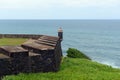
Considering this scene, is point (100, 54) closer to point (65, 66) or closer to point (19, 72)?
point (65, 66)

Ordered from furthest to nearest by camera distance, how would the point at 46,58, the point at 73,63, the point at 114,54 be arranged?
1. the point at 114,54
2. the point at 73,63
3. the point at 46,58

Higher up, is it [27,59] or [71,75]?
[27,59]

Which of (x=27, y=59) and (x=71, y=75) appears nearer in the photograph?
(x=27, y=59)

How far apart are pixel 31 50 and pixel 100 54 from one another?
57188 mm

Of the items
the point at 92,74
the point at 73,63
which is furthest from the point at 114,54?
the point at 92,74

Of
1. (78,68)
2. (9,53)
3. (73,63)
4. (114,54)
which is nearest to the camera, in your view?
(9,53)

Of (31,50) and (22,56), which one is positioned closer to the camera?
(22,56)

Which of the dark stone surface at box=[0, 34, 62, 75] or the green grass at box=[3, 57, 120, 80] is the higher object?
the dark stone surface at box=[0, 34, 62, 75]

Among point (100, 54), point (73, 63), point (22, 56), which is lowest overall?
point (100, 54)

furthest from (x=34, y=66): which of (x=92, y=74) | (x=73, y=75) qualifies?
(x=92, y=74)

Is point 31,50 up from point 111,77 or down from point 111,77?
up

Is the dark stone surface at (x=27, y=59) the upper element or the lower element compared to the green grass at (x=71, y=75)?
upper

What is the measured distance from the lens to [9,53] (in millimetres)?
23906

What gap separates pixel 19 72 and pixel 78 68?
7.33 metres
